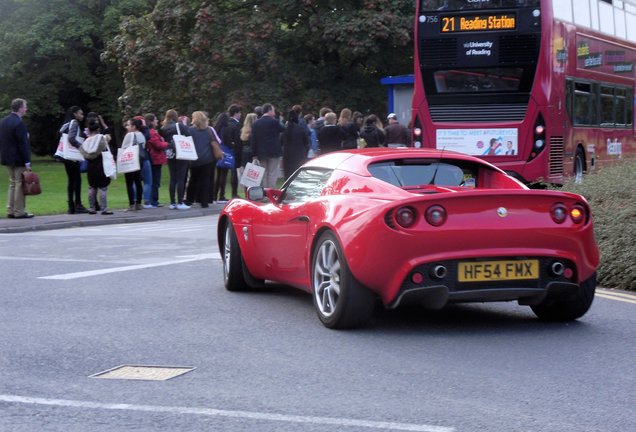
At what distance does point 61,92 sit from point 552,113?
3972 centimetres

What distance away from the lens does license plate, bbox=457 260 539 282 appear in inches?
320

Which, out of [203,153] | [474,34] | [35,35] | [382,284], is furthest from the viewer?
[35,35]

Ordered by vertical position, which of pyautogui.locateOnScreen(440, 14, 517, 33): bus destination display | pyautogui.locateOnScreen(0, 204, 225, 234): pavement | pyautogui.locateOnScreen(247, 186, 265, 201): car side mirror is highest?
pyautogui.locateOnScreen(440, 14, 517, 33): bus destination display

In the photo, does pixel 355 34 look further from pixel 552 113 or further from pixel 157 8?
pixel 552 113

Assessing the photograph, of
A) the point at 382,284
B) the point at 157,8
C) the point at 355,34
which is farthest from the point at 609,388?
the point at 157,8

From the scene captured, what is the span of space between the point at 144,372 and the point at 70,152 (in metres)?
14.5

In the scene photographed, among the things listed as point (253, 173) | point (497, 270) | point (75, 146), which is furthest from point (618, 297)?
point (253, 173)

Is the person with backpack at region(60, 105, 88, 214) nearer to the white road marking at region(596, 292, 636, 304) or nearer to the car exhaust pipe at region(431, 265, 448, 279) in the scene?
the white road marking at region(596, 292, 636, 304)

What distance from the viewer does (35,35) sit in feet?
174

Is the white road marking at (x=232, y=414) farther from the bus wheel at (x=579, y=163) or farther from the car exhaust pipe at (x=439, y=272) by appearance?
the bus wheel at (x=579, y=163)

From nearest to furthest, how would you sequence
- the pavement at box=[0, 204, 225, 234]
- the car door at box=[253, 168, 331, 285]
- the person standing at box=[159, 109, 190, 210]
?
the car door at box=[253, 168, 331, 285]
the pavement at box=[0, 204, 225, 234]
the person standing at box=[159, 109, 190, 210]

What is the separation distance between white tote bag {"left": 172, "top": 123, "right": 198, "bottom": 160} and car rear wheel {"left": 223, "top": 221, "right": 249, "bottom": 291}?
1201 cm

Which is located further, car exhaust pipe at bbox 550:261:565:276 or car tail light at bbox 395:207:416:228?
car exhaust pipe at bbox 550:261:565:276

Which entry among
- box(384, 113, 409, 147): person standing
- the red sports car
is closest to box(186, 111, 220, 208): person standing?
box(384, 113, 409, 147): person standing
